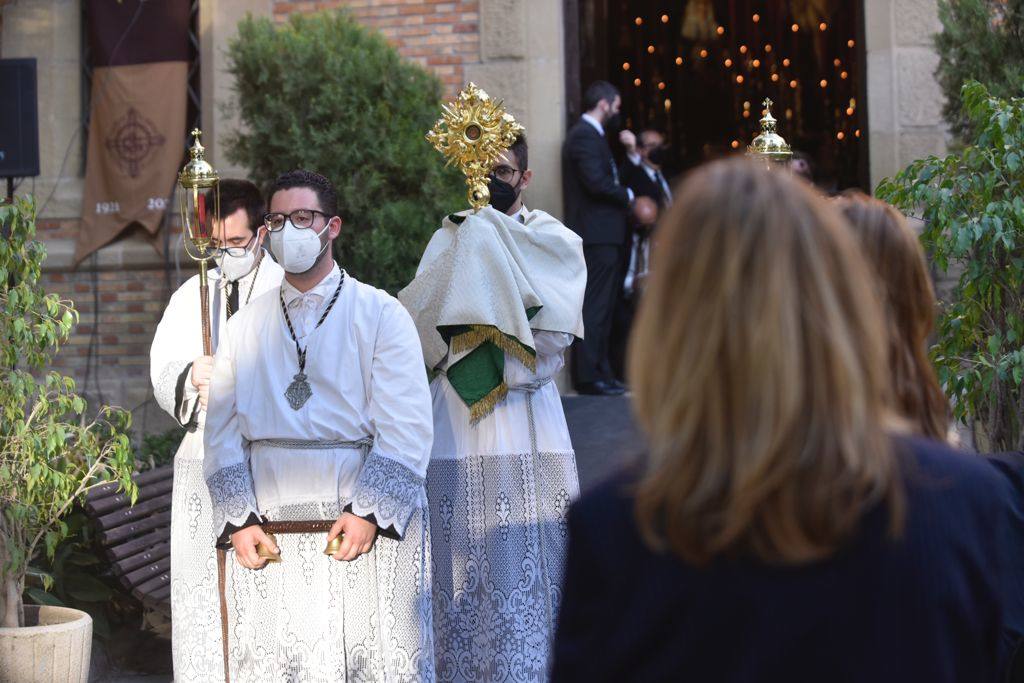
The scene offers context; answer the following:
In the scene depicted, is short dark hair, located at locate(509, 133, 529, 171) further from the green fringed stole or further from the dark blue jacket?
the dark blue jacket

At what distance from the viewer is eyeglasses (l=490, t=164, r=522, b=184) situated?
5.59 meters

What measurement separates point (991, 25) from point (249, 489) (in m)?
5.70

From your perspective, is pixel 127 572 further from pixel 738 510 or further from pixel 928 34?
pixel 928 34

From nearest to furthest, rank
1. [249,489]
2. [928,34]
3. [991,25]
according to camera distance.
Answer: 1. [249,489]
2. [991,25]
3. [928,34]

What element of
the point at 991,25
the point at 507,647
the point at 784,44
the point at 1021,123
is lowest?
the point at 507,647

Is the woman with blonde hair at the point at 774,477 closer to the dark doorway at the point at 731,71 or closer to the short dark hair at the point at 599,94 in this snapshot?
the short dark hair at the point at 599,94

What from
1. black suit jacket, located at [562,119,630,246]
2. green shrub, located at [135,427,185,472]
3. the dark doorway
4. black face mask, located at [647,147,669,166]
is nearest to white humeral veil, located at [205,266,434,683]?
green shrub, located at [135,427,185,472]

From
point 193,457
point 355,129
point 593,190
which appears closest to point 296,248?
point 193,457

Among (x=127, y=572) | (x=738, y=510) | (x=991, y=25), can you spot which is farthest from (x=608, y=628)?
(x=991, y=25)

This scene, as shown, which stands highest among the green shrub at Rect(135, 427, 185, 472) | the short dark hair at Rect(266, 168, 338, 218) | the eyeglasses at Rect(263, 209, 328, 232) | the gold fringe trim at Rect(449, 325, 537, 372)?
the short dark hair at Rect(266, 168, 338, 218)

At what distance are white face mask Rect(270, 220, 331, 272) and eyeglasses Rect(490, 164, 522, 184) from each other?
4.81 feet

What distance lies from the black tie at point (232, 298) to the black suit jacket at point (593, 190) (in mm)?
4210

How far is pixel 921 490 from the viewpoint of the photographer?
1683 mm

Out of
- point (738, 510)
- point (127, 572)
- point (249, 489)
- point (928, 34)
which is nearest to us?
point (738, 510)
